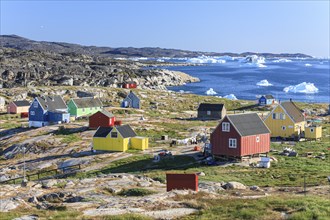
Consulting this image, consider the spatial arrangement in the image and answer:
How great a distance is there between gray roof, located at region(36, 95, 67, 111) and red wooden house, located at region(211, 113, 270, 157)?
37689 millimetres

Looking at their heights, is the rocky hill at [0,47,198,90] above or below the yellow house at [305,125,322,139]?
above

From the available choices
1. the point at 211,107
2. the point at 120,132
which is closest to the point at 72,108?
the point at 211,107

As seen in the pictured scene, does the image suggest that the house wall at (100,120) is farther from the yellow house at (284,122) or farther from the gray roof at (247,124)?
the gray roof at (247,124)

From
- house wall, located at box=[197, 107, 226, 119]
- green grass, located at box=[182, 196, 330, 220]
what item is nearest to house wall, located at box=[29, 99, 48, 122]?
house wall, located at box=[197, 107, 226, 119]

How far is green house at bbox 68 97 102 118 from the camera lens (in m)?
81.4

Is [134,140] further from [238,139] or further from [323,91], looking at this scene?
[323,91]

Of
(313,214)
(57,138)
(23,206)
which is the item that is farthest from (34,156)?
(313,214)

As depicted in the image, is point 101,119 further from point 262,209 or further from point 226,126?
point 262,209

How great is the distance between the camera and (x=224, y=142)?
4709cm

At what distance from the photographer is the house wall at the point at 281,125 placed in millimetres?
60625

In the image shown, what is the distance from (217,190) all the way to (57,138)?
1405 inches

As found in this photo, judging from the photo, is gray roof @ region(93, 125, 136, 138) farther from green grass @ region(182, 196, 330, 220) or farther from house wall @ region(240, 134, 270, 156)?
green grass @ region(182, 196, 330, 220)

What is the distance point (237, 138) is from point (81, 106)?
4163 cm

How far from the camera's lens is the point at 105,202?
1083 inches
